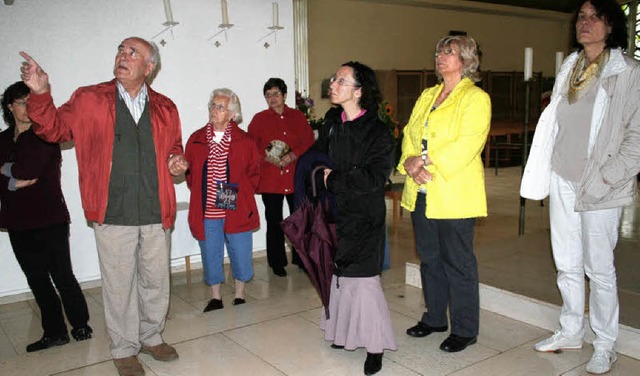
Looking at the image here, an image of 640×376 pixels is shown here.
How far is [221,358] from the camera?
9.95ft

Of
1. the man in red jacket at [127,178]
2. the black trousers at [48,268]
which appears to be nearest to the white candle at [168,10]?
the man in red jacket at [127,178]

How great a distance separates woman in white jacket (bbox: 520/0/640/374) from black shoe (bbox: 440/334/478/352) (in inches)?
21.7

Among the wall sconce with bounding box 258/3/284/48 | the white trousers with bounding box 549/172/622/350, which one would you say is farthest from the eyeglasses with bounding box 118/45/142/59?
the wall sconce with bounding box 258/3/284/48

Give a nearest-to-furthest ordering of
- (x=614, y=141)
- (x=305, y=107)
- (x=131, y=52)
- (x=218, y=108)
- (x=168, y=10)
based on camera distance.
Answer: (x=614, y=141), (x=131, y=52), (x=218, y=108), (x=168, y=10), (x=305, y=107)

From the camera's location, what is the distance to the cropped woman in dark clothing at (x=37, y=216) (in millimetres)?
3137

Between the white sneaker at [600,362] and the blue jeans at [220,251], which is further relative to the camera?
the blue jeans at [220,251]

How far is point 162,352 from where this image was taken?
2992 millimetres

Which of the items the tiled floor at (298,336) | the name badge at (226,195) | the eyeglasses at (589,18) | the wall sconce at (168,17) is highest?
the wall sconce at (168,17)

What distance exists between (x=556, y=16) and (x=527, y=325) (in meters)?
13.1

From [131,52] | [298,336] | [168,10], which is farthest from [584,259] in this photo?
[168,10]

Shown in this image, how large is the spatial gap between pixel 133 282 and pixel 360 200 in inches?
47.9

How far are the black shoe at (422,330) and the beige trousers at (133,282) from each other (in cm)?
142

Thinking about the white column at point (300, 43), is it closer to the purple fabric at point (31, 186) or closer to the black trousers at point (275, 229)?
the black trousers at point (275, 229)

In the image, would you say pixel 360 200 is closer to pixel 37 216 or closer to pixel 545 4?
pixel 37 216
